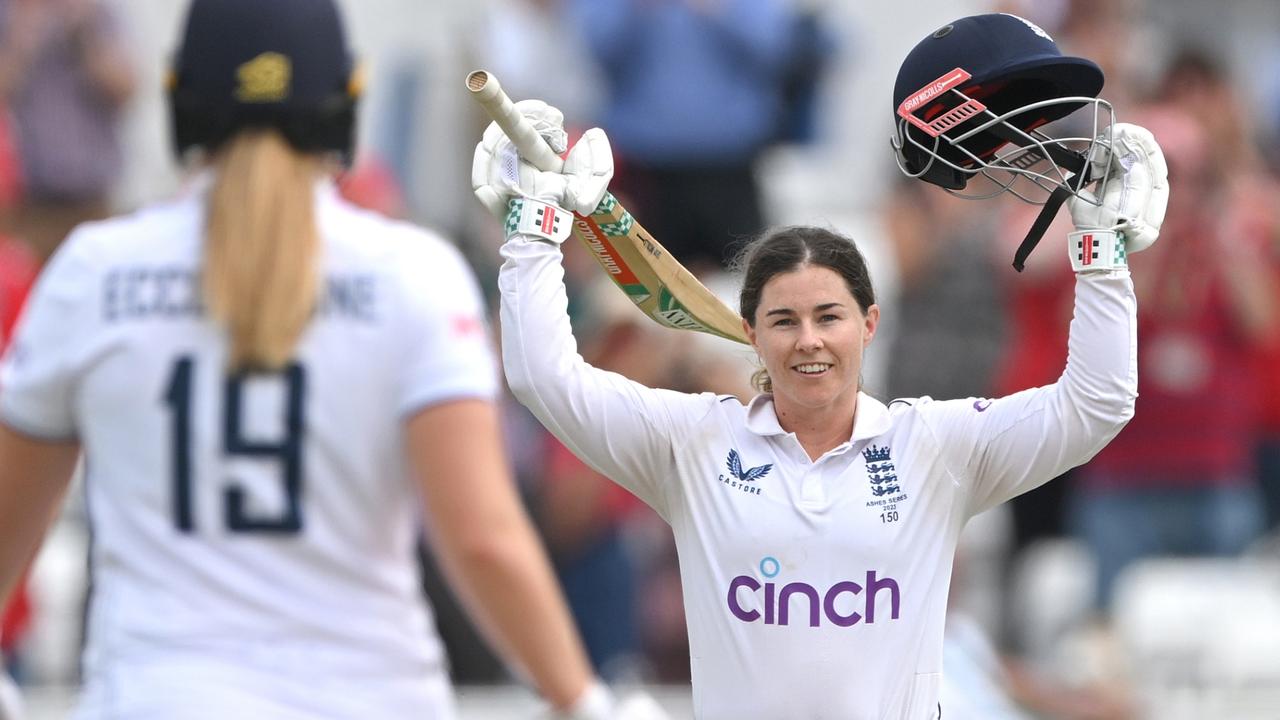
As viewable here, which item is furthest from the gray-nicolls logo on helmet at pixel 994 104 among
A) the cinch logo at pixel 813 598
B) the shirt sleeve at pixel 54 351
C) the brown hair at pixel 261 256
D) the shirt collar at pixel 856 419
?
the shirt sleeve at pixel 54 351

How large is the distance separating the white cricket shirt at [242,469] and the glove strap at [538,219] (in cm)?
60

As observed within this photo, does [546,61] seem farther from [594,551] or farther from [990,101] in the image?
[990,101]

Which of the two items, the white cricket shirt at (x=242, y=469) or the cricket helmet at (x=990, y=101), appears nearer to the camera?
the cricket helmet at (x=990, y=101)

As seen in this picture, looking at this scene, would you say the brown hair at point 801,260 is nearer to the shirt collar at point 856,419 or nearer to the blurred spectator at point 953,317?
the shirt collar at point 856,419

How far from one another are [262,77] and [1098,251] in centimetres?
160

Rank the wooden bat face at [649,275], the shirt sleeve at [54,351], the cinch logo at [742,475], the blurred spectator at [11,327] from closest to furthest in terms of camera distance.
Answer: the cinch logo at [742,475] < the wooden bat face at [649,275] < the shirt sleeve at [54,351] < the blurred spectator at [11,327]

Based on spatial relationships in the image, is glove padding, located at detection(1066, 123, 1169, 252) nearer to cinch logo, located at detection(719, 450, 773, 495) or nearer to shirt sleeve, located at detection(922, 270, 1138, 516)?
shirt sleeve, located at detection(922, 270, 1138, 516)

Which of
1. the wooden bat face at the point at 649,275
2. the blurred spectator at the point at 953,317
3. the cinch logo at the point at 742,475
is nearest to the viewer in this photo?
the cinch logo at the point at 742,475

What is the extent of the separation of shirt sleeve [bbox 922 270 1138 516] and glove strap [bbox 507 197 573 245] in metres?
0.66

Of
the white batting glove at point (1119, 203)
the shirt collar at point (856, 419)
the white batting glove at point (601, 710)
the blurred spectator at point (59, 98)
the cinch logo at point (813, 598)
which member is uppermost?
the blurred spectator at point (59, 98)

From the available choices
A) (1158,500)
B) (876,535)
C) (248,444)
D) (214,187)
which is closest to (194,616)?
(248,444)

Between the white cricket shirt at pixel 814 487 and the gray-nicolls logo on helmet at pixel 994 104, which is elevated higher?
Result: the gray-nicolls logo on helmet at pixel 994 104

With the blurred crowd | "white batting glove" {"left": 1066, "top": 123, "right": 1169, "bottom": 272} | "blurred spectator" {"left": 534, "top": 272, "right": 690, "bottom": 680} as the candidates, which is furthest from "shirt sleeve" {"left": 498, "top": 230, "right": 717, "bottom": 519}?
"blurred spectator" {"left": 534, "top": 272, "right": 690, "bottom": 680}

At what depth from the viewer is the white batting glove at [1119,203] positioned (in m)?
3.18
